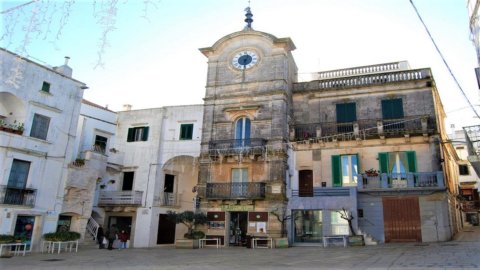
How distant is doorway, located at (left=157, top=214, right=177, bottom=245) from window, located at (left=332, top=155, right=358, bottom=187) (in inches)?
507

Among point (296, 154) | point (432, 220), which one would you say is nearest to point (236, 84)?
point (296, 154)

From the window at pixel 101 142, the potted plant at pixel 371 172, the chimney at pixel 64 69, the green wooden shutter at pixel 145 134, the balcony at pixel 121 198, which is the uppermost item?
the chimney at pixel 64 69

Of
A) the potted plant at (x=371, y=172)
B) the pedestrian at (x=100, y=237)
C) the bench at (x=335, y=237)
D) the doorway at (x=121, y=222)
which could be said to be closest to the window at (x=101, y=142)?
the doorway at (x=121, y=222)

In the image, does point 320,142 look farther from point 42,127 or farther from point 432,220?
point 42,127

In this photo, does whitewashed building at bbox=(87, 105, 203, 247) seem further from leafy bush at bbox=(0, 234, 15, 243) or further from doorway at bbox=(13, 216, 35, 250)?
leafy bush at bbox=(0, 234, 15, 243)

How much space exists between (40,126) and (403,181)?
2143 cm

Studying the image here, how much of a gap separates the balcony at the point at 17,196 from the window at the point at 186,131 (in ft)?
34.9

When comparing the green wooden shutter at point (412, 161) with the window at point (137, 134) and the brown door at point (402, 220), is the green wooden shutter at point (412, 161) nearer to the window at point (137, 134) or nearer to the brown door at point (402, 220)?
the brown door at point (402, 220)

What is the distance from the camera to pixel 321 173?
24422 mm

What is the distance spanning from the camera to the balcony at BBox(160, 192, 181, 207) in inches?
1130

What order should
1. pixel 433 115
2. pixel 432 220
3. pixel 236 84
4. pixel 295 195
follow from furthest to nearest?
pixel 236 84
pixel 295 195
pixel 433 115
pixel 432 220

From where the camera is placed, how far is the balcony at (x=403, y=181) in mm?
21266

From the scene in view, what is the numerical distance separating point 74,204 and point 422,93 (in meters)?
22.9

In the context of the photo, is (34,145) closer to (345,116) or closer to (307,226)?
(307,226)
